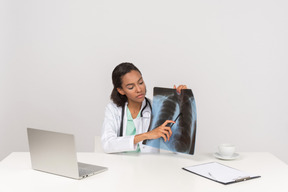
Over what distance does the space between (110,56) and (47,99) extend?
0.77 metres

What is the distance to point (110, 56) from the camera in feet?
12.6

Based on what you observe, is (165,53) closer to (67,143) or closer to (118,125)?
(118,125)

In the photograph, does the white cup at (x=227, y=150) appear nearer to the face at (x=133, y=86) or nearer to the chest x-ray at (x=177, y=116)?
the chest x-ray at (x=177, y=116)

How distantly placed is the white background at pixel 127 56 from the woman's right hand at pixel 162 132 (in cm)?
161

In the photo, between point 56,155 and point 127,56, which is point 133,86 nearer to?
point 56,155

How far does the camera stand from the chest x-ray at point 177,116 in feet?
7.16

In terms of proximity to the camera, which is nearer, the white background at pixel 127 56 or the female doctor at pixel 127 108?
the female doctor at pixel 127 108

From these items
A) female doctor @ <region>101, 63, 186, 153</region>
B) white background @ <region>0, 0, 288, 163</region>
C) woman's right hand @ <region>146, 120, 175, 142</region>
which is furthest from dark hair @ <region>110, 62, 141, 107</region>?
white background @ <region>0, 0, 288, 163</region>

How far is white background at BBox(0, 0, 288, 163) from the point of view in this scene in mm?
3783

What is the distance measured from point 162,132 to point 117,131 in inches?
18.9

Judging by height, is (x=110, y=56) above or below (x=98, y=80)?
above

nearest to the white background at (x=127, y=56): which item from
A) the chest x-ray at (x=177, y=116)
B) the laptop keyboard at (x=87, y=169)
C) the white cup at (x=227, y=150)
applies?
the chest x-ray at (x=177, y=116)

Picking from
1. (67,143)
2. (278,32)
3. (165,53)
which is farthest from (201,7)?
(67,143)

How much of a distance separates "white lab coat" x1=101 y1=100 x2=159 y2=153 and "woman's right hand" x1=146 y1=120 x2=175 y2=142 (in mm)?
144
